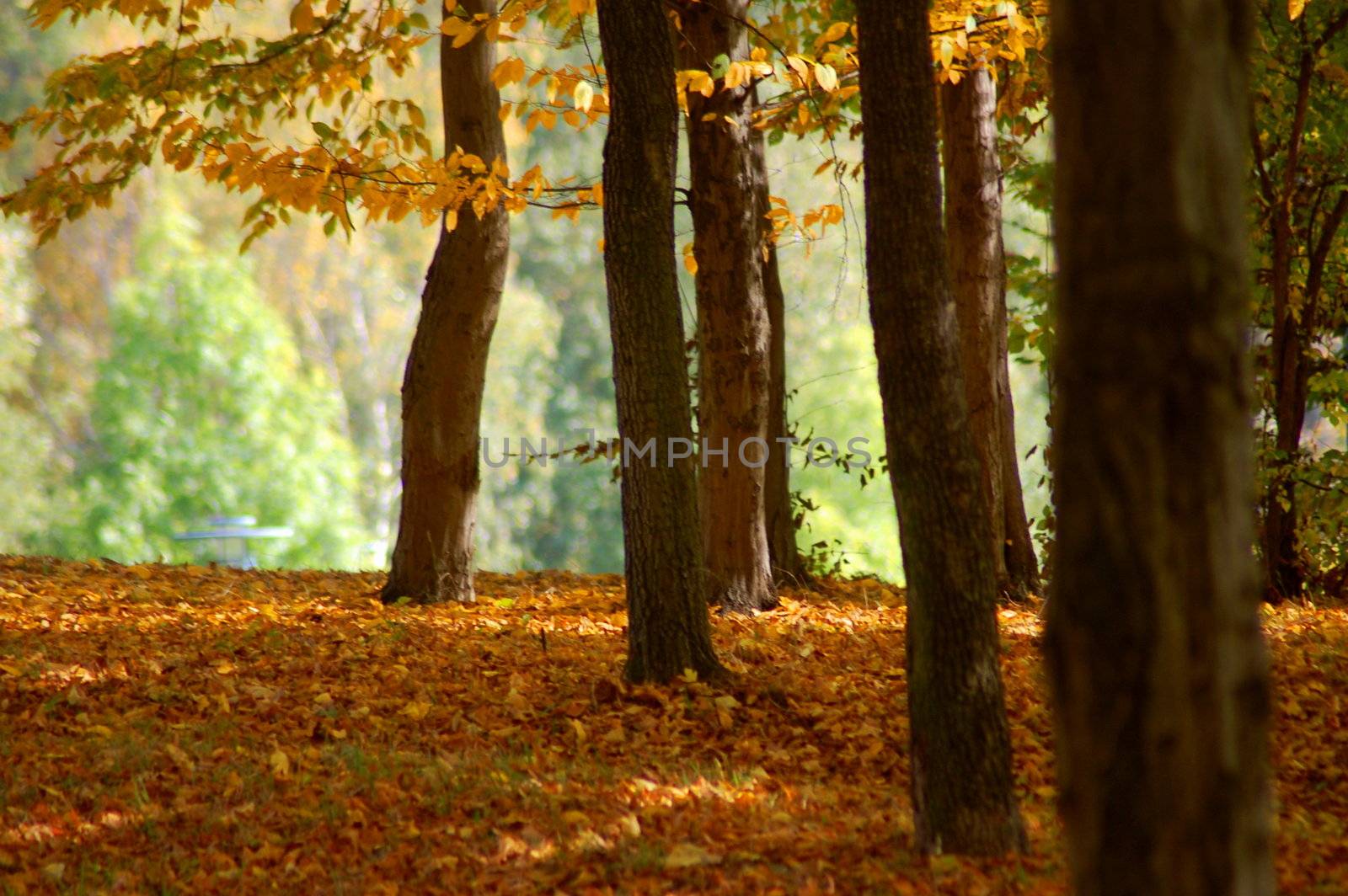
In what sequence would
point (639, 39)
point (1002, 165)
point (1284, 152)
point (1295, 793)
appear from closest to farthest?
1. point (1295, 793)
2. point (639, 39)
3. point (1284, 152)
4. point (1002, 165)

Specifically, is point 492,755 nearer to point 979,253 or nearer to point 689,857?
point 689,857

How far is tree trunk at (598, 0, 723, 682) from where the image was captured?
221 inches

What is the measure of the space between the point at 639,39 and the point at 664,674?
2813mm

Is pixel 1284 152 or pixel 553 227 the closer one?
pixel 1284 152

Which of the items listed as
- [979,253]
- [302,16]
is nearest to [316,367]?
[979,253]

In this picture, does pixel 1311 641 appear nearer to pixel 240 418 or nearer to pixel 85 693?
pixel 85 693

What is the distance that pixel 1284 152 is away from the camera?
9227mm

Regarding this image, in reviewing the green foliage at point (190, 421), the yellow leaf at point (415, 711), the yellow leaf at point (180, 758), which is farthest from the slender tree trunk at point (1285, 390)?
the green foliage at point (190, 421)

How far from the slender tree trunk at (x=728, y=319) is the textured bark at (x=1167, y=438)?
17.9 feet

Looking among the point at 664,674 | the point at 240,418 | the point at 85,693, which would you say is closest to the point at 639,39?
the point at 664,674

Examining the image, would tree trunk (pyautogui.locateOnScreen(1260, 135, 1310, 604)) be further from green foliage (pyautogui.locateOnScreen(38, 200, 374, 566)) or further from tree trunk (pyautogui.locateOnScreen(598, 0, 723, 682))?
green foliage (pyautogui.locateOnScreen(38, 200, 374, 566))

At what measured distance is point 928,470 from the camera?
3.79m

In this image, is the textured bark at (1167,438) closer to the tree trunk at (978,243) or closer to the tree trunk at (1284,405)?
the tree trunk at (978,243)

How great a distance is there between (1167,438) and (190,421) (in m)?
28.7
